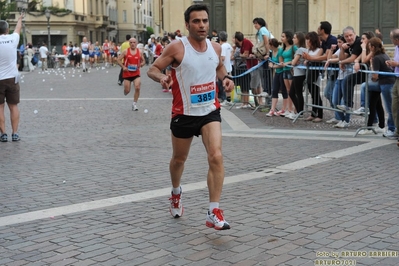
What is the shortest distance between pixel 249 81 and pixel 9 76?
6.74m

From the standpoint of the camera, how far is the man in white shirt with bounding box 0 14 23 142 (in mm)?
11469

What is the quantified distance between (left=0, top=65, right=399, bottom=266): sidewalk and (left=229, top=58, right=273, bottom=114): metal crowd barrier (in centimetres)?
319

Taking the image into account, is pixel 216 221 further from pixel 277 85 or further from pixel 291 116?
pixel 277 85

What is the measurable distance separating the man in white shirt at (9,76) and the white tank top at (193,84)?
6271 millimetres

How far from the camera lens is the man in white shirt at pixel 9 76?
11.5 metres

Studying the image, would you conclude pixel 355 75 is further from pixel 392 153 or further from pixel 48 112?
pixel 48 112

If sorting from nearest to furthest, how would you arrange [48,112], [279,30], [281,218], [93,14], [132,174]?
1. [281,218]
2. [132,174]
3. [48,112]
4. [279,30]
5. [93,14]

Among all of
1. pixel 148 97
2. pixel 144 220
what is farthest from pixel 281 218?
pixel 148 97

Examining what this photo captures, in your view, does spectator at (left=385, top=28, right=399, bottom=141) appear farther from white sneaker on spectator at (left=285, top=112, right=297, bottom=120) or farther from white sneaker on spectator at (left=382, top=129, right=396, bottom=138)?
white sneaker on spectator at (left=285, top=112, right=297, bottom=120)

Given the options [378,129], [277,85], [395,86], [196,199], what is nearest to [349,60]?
[378,129]

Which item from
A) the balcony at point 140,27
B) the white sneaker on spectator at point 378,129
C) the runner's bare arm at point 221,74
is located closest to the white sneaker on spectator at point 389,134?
the white sneaker on spectator at point 378,129

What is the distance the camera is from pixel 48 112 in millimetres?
16188

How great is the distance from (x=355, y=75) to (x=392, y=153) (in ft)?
9.11

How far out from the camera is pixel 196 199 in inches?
280
